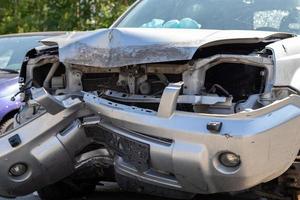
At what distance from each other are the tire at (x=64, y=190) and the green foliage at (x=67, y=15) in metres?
9.28

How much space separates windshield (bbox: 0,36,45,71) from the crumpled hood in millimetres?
Result: 3389

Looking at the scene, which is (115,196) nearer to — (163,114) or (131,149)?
(131,149)

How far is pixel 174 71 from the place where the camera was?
4.54 meters

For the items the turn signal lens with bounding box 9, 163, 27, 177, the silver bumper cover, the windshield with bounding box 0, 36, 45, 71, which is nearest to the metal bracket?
the silver bumper cover

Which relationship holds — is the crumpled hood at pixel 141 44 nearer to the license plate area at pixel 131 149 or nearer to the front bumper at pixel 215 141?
the front bumper at pixel 215 141

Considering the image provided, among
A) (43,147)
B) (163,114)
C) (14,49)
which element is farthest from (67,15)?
(163,114)

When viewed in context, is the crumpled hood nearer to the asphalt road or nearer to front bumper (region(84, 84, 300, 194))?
front bumper (region(84, 84, 300, 194))

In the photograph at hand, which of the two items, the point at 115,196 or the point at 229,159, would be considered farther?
the point at 115,196

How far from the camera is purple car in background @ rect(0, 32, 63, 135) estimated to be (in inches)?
279

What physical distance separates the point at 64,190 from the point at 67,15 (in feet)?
32.8

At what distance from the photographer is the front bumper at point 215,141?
4.04 meters

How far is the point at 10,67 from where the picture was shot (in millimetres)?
8078

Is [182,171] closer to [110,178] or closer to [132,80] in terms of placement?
[132,80]

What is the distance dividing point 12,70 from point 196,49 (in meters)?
4.07
